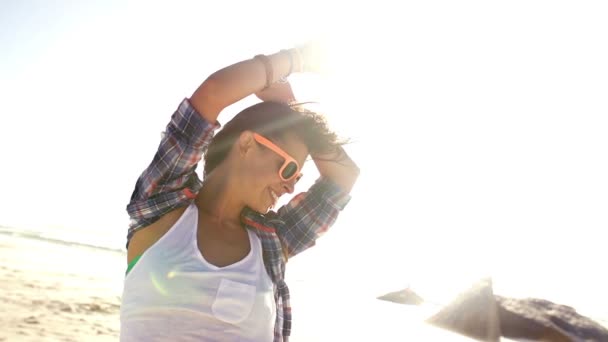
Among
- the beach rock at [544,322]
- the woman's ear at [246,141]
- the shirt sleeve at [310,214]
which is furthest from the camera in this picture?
the beach rock at [544,322]

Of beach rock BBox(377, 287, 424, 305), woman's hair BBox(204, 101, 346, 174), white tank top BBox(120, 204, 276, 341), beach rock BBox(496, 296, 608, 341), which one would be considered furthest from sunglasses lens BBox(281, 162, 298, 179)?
beach rock BBox(377, 287, 424, 305)

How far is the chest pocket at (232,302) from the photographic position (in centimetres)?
159

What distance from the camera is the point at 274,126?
1953 millimetres

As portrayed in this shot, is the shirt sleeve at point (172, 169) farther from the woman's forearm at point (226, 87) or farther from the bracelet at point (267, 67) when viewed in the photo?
the bracelet at point (267, 67)

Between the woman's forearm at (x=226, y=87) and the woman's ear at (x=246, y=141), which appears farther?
the woman's ear at (x=246, y=141)

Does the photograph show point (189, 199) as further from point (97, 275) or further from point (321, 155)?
point (97, 275)

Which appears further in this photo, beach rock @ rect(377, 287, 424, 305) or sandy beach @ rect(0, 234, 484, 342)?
beach rock @ rect(377, 287, 424, 305)

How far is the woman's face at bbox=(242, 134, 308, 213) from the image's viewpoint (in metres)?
1.87

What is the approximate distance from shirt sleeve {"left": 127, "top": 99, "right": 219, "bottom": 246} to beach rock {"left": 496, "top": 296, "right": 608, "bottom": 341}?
36.5 feet

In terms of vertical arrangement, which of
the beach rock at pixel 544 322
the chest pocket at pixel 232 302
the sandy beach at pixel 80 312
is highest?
the chest pocket at pixel 232 302

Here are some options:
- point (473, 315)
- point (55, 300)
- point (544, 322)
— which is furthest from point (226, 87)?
point (544, 322)

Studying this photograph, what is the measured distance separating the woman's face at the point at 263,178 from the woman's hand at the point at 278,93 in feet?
Result: 0.91

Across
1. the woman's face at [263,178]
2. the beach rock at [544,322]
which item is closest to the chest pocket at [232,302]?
the woman's face at [263,178]

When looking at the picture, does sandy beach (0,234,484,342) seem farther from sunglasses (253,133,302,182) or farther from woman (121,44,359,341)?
sunglasses (253,133,302,182)
